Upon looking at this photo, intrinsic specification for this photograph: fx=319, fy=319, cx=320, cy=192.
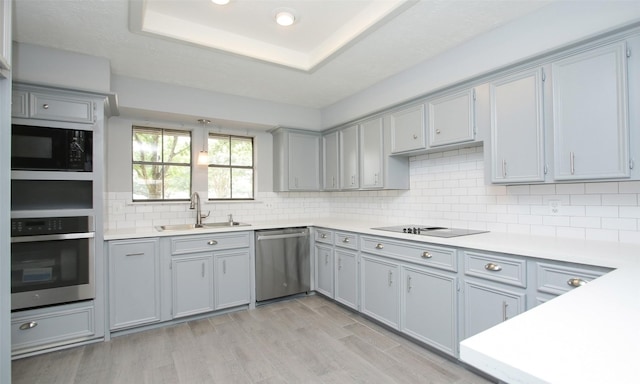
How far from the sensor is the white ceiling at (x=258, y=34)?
2.27m

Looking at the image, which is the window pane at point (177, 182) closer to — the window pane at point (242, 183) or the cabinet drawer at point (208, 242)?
the window pane at point (242, 183)

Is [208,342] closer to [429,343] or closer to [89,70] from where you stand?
[429,343]

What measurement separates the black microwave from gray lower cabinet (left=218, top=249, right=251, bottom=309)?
1.53 metres

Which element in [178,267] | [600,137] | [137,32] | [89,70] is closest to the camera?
[600,137]

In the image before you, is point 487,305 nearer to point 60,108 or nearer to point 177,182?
point 177,182

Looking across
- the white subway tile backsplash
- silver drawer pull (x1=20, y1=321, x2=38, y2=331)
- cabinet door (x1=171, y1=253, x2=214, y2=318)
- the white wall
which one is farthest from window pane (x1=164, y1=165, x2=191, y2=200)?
the white wall

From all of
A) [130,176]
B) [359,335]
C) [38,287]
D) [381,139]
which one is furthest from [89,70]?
[359,335]

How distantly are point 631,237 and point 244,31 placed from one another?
10.8 feet

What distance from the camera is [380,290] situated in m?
3.08

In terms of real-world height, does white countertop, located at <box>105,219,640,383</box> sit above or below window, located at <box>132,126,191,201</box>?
below

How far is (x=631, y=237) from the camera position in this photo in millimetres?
2098

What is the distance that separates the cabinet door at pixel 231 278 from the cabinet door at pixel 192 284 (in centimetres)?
7

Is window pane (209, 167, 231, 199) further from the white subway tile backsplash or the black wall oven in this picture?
the black wall oven

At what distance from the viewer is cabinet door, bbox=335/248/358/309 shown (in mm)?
3416
